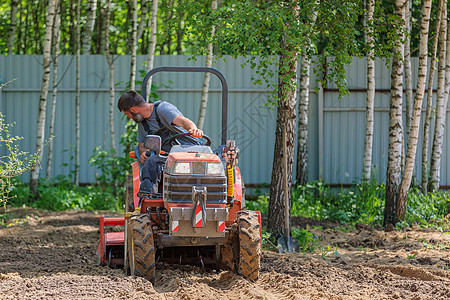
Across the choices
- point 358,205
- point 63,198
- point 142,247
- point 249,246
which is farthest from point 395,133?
point 63,198

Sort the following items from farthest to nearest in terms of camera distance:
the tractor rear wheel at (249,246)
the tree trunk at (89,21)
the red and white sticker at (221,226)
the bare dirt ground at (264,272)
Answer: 1. the tree trunk at (89,21)
2. the tractor rear wheel at (249,246)
3. the red and white sticker at (221,226)
4. the bare dirt ground at (264,272)

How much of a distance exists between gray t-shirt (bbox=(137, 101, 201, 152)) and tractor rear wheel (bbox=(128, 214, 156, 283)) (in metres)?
1.00

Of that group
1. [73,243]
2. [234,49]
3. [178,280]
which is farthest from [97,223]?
[178,280]

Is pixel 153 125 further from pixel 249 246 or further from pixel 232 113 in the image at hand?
pixel 232 113

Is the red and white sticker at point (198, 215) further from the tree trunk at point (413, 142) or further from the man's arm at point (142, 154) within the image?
the tree trunk at point (413, 142)

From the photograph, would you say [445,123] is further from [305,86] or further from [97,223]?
[97,223]

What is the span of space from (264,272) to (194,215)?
117 centimetres

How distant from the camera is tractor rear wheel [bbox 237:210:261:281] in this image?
16.9ft

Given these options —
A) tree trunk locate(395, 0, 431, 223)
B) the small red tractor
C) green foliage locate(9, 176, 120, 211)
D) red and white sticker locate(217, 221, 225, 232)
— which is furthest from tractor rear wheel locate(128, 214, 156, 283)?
green foliage locate(9, 176, 120, 211)

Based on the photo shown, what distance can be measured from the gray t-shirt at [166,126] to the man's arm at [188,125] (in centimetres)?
7

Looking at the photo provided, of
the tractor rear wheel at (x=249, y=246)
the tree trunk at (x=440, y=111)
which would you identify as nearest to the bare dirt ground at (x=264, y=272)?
the tractor rear wheel at (x=249, y=246)

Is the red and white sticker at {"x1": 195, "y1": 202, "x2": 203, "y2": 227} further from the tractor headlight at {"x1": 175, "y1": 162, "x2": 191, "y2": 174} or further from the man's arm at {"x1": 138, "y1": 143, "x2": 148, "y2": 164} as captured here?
the man's arm at {"x1": 138, "y1": 143, "x2": 148, "y2": 164}

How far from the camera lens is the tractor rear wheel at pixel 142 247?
16.4 feet

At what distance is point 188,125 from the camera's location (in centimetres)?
551
